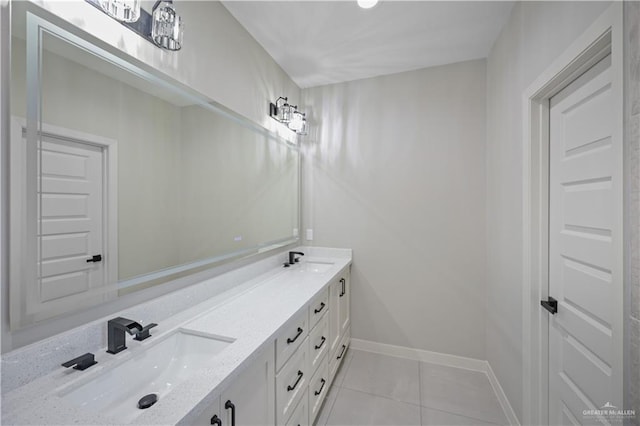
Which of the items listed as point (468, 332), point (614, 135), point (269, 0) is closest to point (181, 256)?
point (269, 0)

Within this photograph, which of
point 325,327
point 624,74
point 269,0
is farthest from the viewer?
point 325,327

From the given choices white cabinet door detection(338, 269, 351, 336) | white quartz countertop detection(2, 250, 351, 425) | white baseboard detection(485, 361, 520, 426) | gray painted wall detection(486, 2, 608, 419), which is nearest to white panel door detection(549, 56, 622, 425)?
gray painted wall detection(486, 2, 608, 419)

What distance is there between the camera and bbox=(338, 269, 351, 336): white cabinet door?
91.3 inches

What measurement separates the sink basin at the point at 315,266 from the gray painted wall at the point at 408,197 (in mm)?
261

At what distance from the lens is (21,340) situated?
2.69 feet

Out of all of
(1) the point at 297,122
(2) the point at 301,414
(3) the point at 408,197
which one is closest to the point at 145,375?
(2) the point at 301,414

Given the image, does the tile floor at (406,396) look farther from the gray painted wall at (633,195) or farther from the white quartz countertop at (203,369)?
the gray painted wall at (633,195)

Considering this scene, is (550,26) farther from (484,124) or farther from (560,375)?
(560,375)

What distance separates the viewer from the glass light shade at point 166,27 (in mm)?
1130

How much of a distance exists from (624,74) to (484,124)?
5.04 feet

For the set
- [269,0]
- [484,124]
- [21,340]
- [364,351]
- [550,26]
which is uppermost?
[269,0]

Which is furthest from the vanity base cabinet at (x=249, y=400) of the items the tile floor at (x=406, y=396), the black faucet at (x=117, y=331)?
the tile floor at (x=406, y=396)

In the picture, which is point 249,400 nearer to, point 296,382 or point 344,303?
point 296,382

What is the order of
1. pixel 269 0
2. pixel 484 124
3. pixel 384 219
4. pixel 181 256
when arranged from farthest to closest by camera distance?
1. pixel 384 219
2. pixel 484 124
3. pixel 269 0
4. pixel 181 256
